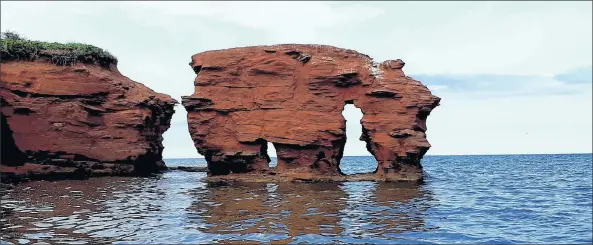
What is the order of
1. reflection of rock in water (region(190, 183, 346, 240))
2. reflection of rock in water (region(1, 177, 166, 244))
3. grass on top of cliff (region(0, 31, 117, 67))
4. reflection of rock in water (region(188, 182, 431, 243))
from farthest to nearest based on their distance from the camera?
grass on top of cliff (region(0, 31, 117, 67))
reflection of rock in water (region(190, 183, 346, 240))
reflection of rock in water (region(188, 182, 431, 243))
reflection of rock in water (region(1, 177, 166, 244))

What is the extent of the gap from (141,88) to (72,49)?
482cm

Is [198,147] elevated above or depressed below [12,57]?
below

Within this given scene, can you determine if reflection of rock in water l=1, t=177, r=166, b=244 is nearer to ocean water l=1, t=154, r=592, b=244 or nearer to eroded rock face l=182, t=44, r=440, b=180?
ocean water l=1, t=154, r=592, b=244

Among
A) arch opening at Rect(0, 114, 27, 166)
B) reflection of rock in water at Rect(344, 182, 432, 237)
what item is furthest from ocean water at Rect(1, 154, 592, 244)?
arch opening at Rect(0, 114, 27, 166)

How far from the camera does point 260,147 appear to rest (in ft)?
96.6

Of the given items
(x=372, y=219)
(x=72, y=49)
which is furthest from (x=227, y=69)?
(x=372, y=219)

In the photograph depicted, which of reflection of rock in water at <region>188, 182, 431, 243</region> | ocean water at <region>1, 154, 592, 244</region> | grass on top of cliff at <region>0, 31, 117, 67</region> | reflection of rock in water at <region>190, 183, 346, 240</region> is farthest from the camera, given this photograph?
grass on top of cliff at <region>0, 31, 117, 67</region>

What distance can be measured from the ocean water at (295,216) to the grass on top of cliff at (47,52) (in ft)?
36.1

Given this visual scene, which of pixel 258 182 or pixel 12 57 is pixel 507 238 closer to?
pixel 258 182

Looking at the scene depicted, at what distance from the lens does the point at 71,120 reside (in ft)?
96.7

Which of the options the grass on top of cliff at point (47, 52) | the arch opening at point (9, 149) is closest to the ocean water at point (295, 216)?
the arch opening at point (9, 149)

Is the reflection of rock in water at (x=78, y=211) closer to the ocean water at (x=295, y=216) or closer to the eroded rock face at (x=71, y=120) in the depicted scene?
the ocean water at (x=295, y=216)

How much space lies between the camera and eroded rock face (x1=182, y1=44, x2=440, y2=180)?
27859 mm

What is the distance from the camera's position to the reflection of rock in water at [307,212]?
11953 millimetres
